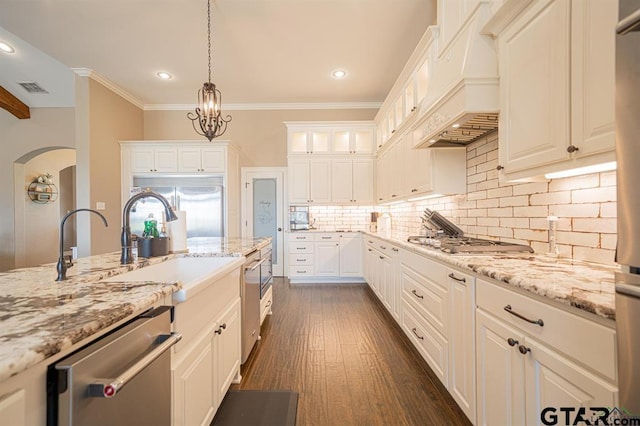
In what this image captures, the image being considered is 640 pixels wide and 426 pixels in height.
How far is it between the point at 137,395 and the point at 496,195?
8.02 ft

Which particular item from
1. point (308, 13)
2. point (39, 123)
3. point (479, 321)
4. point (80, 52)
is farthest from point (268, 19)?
point (39, 123)

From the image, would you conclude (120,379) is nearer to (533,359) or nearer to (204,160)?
(533,359)

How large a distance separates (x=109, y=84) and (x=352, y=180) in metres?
4.29

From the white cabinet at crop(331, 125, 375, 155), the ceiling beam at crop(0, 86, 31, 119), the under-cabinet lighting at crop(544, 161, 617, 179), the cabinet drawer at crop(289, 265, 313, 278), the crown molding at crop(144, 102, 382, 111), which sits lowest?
the cabinet drawer at crop(289, 265, 313, 278)

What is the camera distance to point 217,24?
10.5 ft

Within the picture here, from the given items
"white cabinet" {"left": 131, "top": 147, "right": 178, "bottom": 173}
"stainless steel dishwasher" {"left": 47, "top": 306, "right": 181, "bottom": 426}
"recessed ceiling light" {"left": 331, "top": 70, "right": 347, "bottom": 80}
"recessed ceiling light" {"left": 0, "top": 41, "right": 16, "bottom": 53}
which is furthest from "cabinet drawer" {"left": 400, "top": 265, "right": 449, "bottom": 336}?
"recessed ceiling light" {"left": 0, "top": 41, "right": 16, "bottom": 53}

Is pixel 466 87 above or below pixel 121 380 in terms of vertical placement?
above

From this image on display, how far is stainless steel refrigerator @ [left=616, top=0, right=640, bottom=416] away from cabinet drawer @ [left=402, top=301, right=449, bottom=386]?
1142mm

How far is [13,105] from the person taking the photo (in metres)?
4.71

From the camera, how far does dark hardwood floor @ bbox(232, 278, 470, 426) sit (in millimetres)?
1689

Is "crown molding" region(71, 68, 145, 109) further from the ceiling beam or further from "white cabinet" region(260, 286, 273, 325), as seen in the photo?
"white cabinet" region(260, 286, 273, 325)

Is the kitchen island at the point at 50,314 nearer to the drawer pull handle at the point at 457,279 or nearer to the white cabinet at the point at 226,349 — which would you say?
the white cabinet at the point at 226,349

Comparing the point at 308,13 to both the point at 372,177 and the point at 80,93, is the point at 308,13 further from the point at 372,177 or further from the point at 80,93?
the point at 80,93

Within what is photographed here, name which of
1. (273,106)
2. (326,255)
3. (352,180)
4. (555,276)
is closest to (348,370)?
(555,276)
